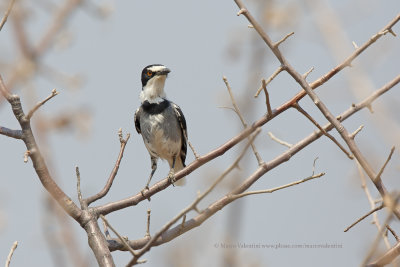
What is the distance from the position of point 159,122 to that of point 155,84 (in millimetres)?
498

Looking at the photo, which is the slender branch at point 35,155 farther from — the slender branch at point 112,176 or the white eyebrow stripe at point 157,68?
the white eyebrow stripe at point 157,68

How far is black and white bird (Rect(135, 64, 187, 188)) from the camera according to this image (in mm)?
7117

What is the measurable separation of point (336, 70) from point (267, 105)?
1.44 ft

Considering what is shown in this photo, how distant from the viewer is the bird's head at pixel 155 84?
7242 mm

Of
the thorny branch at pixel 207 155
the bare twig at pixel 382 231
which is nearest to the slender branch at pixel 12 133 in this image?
the thorny branch at pixel 207 155

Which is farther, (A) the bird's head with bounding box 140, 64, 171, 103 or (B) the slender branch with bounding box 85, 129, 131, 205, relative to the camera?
(A) the bird's head with bounding box 140, 64, 171, 103

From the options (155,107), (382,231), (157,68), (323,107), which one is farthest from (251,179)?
(157,68)

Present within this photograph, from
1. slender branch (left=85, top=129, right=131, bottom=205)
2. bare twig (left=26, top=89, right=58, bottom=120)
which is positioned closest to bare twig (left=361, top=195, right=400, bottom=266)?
bare twig (left=26, top=89, right=58, bottom=120)

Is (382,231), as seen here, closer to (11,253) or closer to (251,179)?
(11,253)

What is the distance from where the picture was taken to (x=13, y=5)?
249cm

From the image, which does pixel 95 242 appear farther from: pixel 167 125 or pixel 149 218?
pixel 167 125

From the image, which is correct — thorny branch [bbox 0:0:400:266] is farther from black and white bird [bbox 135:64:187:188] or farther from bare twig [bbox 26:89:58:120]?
black and white bird [bbox 135:64:187:188]

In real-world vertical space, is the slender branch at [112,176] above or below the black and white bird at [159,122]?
below

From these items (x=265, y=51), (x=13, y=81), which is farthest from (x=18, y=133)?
(x=265, y=51)
